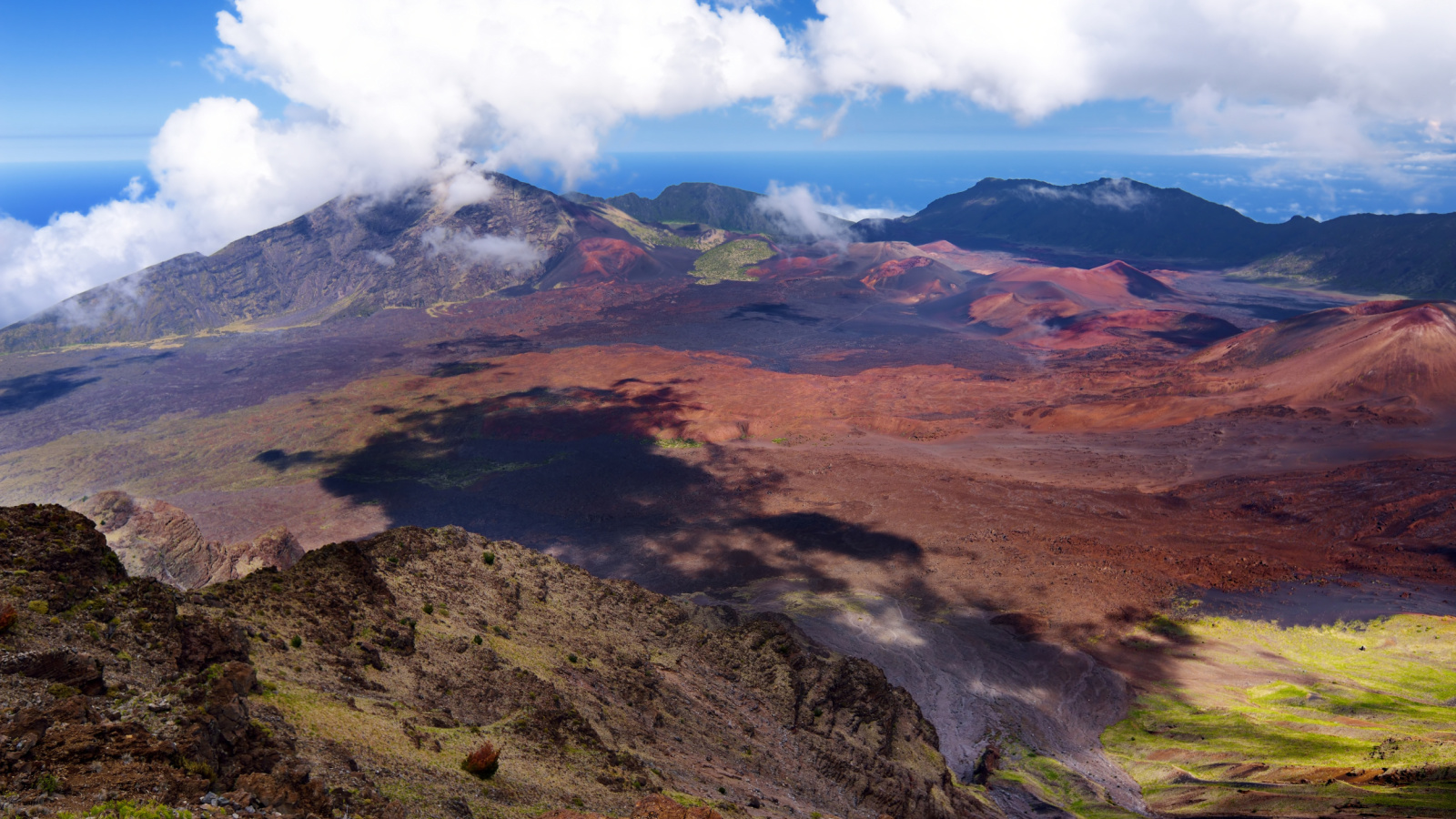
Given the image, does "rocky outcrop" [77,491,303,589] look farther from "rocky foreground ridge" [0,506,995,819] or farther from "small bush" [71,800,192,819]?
"small bush" [71,800,192,819]

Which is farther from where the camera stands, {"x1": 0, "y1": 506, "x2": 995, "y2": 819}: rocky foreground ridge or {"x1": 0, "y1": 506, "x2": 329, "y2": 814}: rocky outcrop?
{"x1": 0, "y1": 506, "x2": 995, "y2": 819}: rocky foreground ridge

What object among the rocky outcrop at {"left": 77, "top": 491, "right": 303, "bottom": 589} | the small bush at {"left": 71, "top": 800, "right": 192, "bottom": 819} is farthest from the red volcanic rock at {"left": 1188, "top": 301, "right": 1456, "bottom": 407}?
the rocky outcrop at {"left": 77, "top": 491, "right": 303, "bottom": 589}

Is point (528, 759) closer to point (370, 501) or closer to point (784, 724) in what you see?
point (784, 724)

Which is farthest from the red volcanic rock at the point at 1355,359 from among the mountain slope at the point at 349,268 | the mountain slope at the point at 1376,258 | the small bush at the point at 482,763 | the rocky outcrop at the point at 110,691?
the mountain slope at the point at 349,268

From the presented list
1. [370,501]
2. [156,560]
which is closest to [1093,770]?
[156,560]

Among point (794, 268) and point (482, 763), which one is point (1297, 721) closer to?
point (482, 763)
